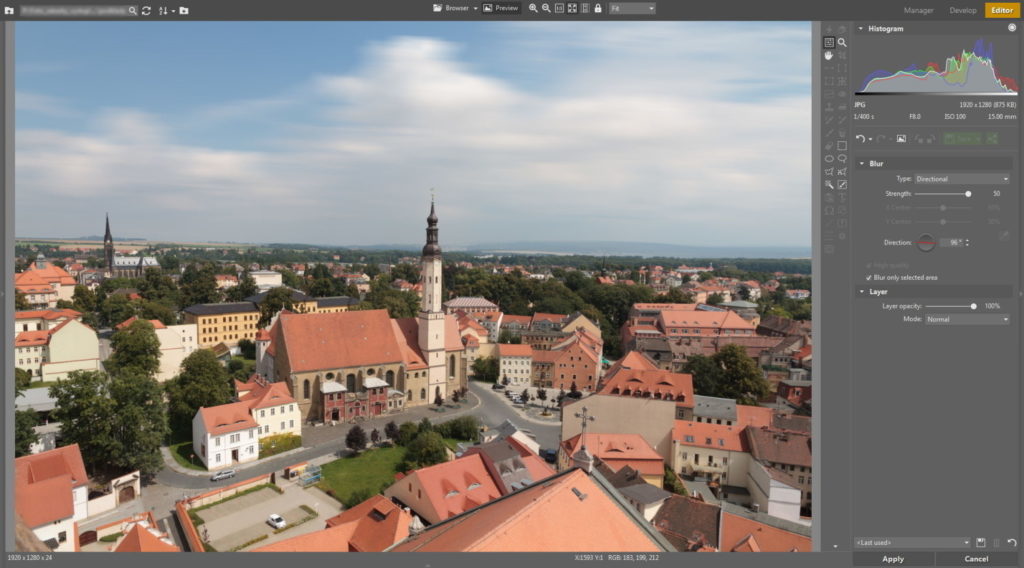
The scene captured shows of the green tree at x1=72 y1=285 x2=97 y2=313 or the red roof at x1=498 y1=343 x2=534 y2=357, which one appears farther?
the green tree at x1=72 y1=285 x2=97 y2=313

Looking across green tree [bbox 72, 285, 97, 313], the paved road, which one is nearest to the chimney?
the paved road

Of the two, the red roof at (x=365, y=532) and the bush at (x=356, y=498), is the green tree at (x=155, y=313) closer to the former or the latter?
the bush at (x=356, y=498)

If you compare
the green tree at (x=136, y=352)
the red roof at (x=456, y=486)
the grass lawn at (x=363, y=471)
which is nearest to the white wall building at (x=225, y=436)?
the grass lawn at (x=363, y=471)

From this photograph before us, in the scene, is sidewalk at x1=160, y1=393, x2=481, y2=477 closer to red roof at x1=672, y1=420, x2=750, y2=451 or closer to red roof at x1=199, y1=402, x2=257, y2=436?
red roof at x1=199, y1=402, x2=257, y2=436


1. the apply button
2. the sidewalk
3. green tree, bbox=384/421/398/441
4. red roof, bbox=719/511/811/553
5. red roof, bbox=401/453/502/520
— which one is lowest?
the sidewalk

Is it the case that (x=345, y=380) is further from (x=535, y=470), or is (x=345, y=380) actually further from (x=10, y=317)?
(x=10, y=317)

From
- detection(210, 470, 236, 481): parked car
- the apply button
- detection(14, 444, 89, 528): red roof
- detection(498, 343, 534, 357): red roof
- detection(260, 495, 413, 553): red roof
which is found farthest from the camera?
detection(498, 343, 534, 357): red roof

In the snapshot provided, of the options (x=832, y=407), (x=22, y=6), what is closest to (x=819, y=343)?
(x=832, y=407)

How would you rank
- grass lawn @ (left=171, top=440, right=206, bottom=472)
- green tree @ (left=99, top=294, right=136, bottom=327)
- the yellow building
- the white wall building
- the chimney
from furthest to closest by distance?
green tree @ (left=99, top=294, right=136, bottom=327)
the yellow building
grass lawn @ (left=171, top=440, right=206, bottom=472)
the white wall building
the chimney
